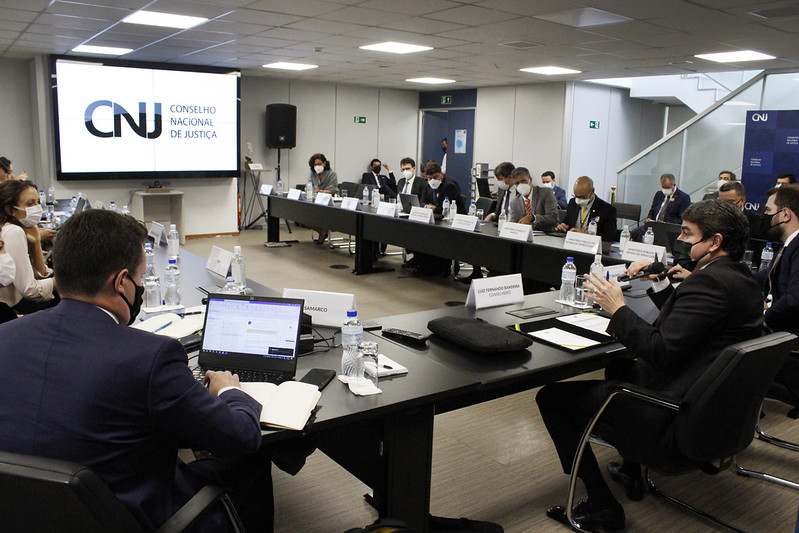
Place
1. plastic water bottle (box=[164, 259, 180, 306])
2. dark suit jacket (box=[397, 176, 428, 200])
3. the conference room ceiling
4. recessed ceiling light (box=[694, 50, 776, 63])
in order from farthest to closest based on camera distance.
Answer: dark suit jacket (box=[397, 176, 428, 200]) < recessed ceiling light (box=[694, 50, 776, 63]) < the conference room ceiling < plastic water bottle (box=[164, 259, 180, 306])

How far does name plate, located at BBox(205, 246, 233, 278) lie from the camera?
11.6ft

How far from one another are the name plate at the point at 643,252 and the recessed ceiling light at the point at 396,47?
3775 millimetres

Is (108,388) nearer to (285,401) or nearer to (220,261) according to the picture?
(285,401)

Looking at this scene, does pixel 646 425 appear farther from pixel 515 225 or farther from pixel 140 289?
pixel 515 225

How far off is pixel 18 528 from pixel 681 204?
7538 mm

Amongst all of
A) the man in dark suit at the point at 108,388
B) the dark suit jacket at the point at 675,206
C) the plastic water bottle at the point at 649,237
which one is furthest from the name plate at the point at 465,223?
the man in dark suit at the point at 108,388

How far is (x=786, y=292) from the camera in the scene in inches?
117

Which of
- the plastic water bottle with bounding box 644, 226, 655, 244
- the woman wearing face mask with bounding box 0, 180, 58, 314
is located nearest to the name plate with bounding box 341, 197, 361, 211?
→ the plastic water bottle with bounding box 644, 226, 655, 244

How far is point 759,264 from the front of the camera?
441 cm

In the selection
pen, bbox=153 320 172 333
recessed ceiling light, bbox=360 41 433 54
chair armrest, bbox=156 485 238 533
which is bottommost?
chair armrest, bbox=156 485 238 533

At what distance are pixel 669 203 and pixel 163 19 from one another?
6020 millimetres

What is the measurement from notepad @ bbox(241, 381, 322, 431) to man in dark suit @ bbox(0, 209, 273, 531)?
0.57 feet

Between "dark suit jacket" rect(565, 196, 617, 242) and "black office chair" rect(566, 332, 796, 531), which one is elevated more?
"dark suit jacket" rect(565, 196, 617, 242)

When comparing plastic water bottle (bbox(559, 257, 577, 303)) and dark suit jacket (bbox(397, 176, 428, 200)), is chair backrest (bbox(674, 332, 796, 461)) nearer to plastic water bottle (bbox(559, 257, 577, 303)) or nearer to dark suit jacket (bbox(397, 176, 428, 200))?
plastic water bottle (bbox(559, 257, 577, 303))
